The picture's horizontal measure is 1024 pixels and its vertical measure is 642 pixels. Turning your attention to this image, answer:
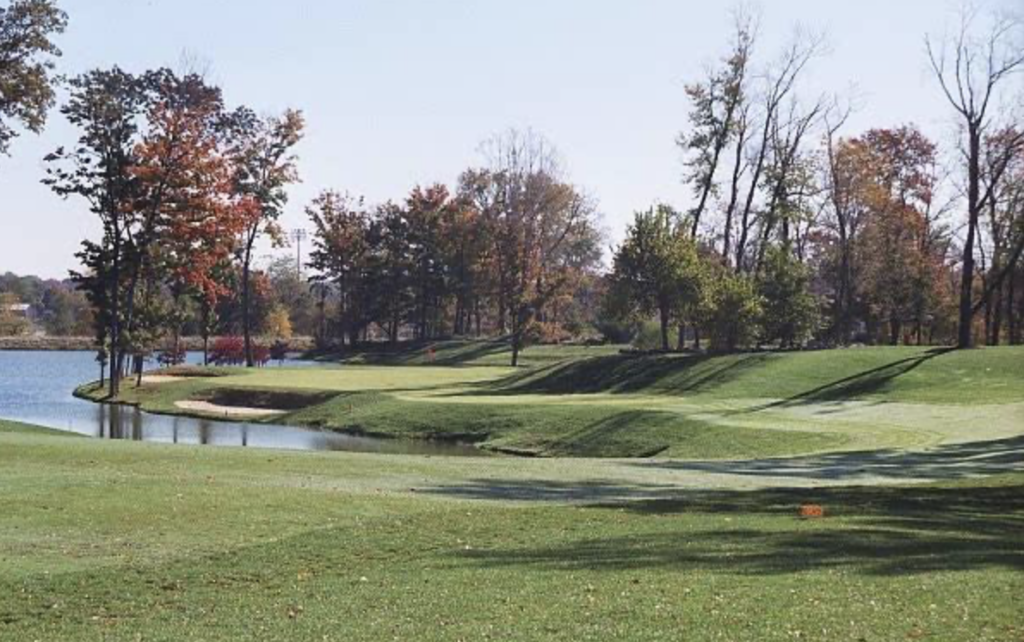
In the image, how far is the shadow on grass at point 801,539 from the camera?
1435 centimetres

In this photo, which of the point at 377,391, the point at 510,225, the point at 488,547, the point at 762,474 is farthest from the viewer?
the point at 510,225

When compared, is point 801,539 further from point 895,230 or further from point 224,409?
point 895,230

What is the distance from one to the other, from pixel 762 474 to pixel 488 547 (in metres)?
14.5

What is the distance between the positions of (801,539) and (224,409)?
46.8 m

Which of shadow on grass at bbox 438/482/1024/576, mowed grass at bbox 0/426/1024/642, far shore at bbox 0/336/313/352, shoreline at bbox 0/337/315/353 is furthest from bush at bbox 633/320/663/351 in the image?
far shore at bbox 0/336/313/352

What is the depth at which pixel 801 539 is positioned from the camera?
16.4m

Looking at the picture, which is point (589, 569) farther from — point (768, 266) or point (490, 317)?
point (490, 317)

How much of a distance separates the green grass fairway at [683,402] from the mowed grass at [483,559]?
13903 mm

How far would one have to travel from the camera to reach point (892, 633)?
10.3m

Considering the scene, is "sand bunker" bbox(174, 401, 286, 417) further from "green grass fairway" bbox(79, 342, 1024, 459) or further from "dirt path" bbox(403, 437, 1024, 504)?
"dirt path" bbox(403, 437, 1024, 504)

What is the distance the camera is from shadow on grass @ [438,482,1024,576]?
14352mm

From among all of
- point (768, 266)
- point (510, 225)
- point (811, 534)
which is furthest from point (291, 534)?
point (510, 225)

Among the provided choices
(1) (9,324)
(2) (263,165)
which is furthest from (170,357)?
(1) (9,324)

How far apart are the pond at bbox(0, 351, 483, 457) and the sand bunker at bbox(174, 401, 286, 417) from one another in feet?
6.86
